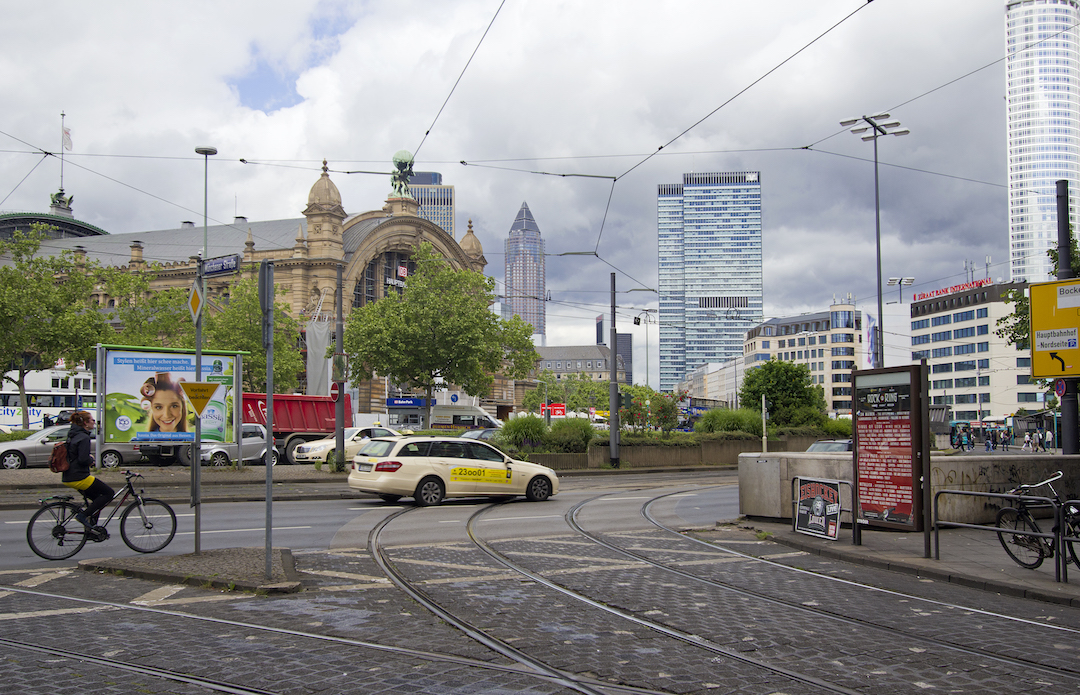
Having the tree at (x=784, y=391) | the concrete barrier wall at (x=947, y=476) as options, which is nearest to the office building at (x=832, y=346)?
the tree at (x=784, y=391)

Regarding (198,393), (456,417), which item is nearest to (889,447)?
(198,393)

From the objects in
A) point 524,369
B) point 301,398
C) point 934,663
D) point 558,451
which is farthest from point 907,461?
point 524,369

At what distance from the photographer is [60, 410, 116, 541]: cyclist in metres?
10.4

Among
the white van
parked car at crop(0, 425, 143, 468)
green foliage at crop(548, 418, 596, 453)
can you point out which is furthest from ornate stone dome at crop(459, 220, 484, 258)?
parked car at crop(0, 425, 143, 468)

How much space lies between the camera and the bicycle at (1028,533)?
9.57 m

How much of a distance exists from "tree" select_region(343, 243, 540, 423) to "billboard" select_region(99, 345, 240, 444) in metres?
22.4

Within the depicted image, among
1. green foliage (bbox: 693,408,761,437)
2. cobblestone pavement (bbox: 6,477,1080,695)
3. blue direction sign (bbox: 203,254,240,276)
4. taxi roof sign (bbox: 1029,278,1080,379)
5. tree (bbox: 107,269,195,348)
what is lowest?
cobblestone pavement (bbox: 6,477,1080,695)

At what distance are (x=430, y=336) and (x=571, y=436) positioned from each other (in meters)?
17.0

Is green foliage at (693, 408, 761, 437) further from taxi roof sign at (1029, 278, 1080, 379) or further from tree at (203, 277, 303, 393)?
tree at (203, 277, 303, 393)

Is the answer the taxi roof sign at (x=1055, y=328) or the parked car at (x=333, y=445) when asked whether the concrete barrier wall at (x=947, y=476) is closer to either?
the taxi roof sign at (x=1055, y=328)

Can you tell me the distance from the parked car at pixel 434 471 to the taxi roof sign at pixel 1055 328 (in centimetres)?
1029

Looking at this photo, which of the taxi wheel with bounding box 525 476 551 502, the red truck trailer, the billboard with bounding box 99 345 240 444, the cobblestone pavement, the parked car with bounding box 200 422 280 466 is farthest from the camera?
the red truck trailer

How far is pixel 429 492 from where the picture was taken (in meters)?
17.8

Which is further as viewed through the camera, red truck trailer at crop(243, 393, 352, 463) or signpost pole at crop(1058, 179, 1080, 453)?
red truck trailer at crop(243, 393, 352, 463)
